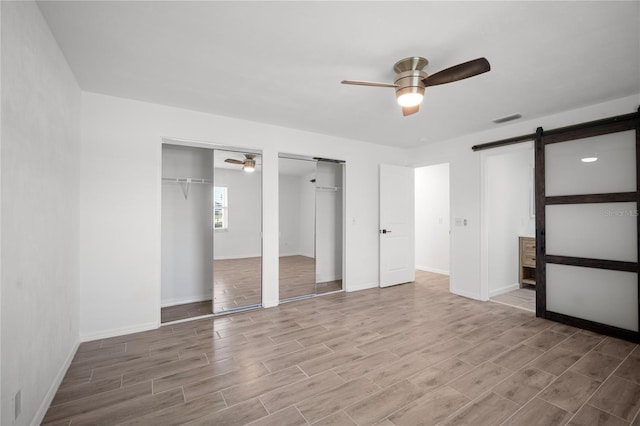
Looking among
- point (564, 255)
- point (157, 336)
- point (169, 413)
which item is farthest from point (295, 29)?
point (564, 255)

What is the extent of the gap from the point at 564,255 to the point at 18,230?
5174 mm

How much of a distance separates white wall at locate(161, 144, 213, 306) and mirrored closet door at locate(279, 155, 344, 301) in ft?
3.75

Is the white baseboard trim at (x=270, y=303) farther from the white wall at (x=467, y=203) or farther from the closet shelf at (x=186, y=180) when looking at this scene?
the white wall at (x=467, y=203)

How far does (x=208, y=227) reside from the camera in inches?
173

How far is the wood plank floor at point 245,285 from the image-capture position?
13.0 ft

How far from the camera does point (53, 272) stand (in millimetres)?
2111

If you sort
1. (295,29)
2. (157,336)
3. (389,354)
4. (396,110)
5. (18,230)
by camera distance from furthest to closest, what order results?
(396,110), (157,336), (389,354), (295,29), (18,230)

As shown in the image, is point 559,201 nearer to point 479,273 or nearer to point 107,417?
point 479,273

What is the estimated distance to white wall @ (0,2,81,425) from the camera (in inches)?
57.1

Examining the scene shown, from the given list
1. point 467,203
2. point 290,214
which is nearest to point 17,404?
point 290,214

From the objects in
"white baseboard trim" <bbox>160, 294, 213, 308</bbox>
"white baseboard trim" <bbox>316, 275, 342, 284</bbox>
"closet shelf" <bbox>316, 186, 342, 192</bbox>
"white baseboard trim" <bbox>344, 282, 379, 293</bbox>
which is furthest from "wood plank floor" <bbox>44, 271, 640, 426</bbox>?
"closet shelf" <bbox>316, 186, 342, 192</bbox>

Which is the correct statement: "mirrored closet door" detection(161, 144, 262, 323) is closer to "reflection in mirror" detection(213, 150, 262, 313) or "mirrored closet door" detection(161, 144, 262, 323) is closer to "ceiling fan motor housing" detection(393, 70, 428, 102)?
"reflection in mirror" detection(213, 150, 262, 313)

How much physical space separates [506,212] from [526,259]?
987 millimetres

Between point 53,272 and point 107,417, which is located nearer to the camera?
point 107,417
